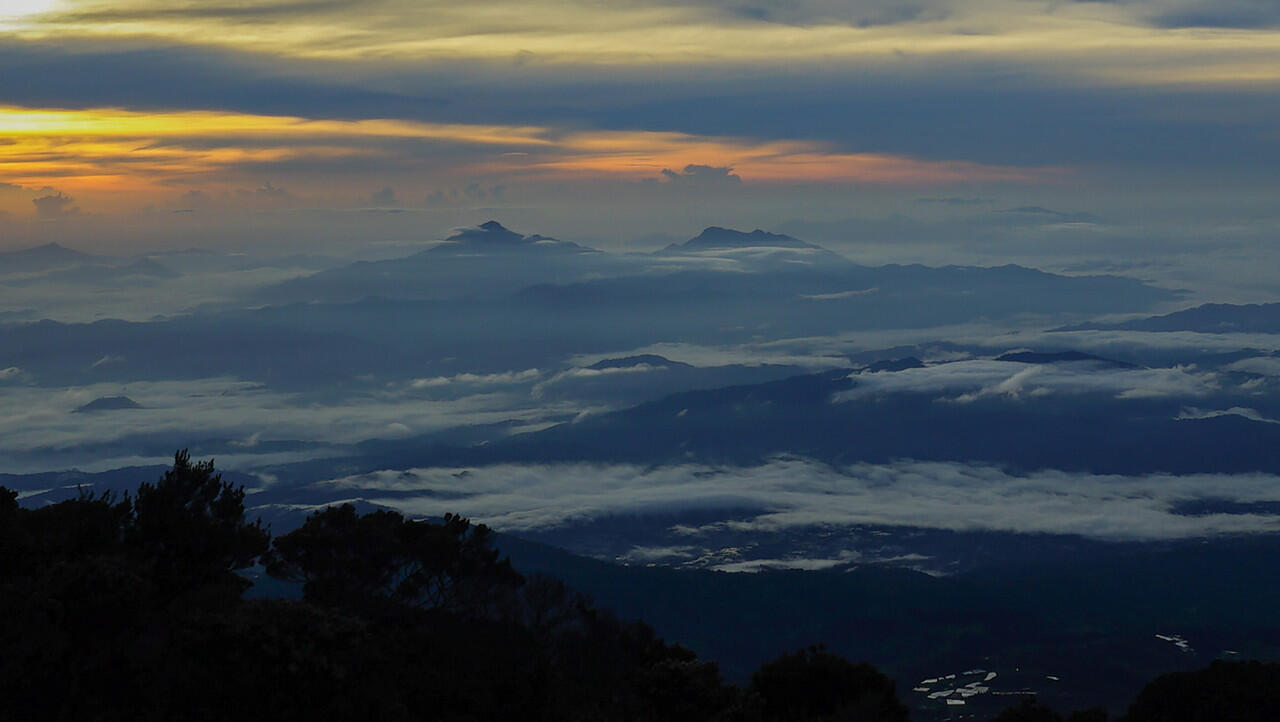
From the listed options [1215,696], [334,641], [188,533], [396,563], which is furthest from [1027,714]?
[188,533]

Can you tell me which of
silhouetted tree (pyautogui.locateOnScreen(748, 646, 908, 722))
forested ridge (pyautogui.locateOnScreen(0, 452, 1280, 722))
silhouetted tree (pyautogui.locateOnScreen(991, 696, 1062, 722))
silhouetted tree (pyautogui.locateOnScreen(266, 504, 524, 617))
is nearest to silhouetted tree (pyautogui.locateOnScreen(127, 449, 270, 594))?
forested ridge (pyautogui.locateOnScreen(0, 452, 1280, 722))

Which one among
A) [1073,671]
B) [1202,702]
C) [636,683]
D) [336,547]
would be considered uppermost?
[336,547]

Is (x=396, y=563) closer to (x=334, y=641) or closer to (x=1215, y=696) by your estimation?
(x=334, y=641)

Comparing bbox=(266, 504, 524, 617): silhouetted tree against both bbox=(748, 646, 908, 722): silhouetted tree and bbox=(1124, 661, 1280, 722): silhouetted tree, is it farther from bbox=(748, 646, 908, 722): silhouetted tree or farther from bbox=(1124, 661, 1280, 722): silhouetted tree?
bbox=(1124, 661, 1280, 722): silhouetted tree

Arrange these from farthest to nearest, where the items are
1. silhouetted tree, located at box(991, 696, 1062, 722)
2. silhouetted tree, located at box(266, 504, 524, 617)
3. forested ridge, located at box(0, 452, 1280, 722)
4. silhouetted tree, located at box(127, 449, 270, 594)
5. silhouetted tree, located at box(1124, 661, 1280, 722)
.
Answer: silhouetted tree, located at box(266, 504, 524, 617), silhouetted tree, located at box(1124, 661, 1280, 722), silhouetted tree, located at box(991, 696, 1062, 722), silhouetted tree, located at box(127, 449, 270, 594), forested ridge, located at box(0, 452, 1280, 722)

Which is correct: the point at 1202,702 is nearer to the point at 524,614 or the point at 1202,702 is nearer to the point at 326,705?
the point at 524,614

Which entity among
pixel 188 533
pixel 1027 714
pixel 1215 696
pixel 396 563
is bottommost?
pixel 1215 696

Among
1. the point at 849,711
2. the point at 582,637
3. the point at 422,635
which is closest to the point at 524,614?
the point at 582,637

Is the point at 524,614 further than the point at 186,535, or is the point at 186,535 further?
the point at 524,614
